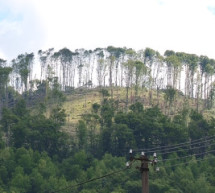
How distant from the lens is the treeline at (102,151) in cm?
6938

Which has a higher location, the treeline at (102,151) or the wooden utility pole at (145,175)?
the wooden utility pole at (145,175)

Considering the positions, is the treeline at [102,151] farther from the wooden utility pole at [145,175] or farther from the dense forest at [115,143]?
the wooden utility pole at [145,175]

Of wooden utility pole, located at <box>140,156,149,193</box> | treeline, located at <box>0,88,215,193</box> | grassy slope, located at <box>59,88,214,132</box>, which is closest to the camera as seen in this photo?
wooden utility pole, located at <box>140,156,149,193</box>

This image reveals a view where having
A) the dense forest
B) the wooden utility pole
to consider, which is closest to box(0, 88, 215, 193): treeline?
the dense forest

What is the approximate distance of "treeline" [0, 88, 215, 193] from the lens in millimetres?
69375

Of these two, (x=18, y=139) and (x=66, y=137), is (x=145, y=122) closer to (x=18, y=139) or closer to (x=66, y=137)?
(x=66, y=137)

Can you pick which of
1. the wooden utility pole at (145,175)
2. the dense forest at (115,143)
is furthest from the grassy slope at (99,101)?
the wooden utility pole at (145,175)

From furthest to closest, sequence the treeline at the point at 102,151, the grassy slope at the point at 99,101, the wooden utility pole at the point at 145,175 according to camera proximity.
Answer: the grassy slope at the point at 99,101, the treeline at the point at 102,151, the wooden utility pole at the point at 145,175

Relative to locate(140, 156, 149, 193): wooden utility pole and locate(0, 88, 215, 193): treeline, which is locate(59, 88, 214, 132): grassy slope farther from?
locate(140, 156, 149, 193): wooden utility pole

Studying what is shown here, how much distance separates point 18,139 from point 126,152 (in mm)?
17434

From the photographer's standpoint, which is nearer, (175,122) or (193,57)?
(175,122)

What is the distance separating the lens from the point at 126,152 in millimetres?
86062

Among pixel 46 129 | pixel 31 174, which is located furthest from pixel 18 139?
pixel 31 174

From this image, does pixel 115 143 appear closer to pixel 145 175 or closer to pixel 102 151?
pixel 102 151
